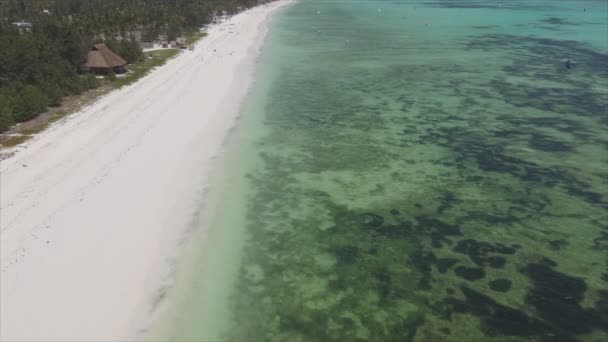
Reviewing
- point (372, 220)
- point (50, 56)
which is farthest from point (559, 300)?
point (50, 56)

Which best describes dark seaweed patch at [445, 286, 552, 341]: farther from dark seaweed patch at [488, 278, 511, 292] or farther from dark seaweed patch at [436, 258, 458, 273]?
dark seaweed patch at [436, 258, 458, 273]

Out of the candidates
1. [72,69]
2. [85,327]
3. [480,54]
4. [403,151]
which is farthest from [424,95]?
[85,327]

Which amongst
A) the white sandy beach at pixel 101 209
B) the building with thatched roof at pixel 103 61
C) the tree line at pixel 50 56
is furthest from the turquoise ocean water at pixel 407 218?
the tree line at pixel 50 56

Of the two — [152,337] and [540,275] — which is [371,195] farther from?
[152,337]

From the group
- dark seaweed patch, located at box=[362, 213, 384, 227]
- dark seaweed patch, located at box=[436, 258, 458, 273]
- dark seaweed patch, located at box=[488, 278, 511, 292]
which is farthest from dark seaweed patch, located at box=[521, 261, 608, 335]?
dark seaweed patch, located at box=[362, 213, 384, 227]

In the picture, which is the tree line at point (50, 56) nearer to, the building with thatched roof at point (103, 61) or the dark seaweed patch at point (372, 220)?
the building with thatched roof at point (103, 61)

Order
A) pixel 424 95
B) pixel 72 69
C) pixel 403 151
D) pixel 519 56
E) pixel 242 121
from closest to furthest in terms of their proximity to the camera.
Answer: pixel 403 151 < pixel 242 121 < pixel 72 69 < pixel 424 95 < pixel 519 56
